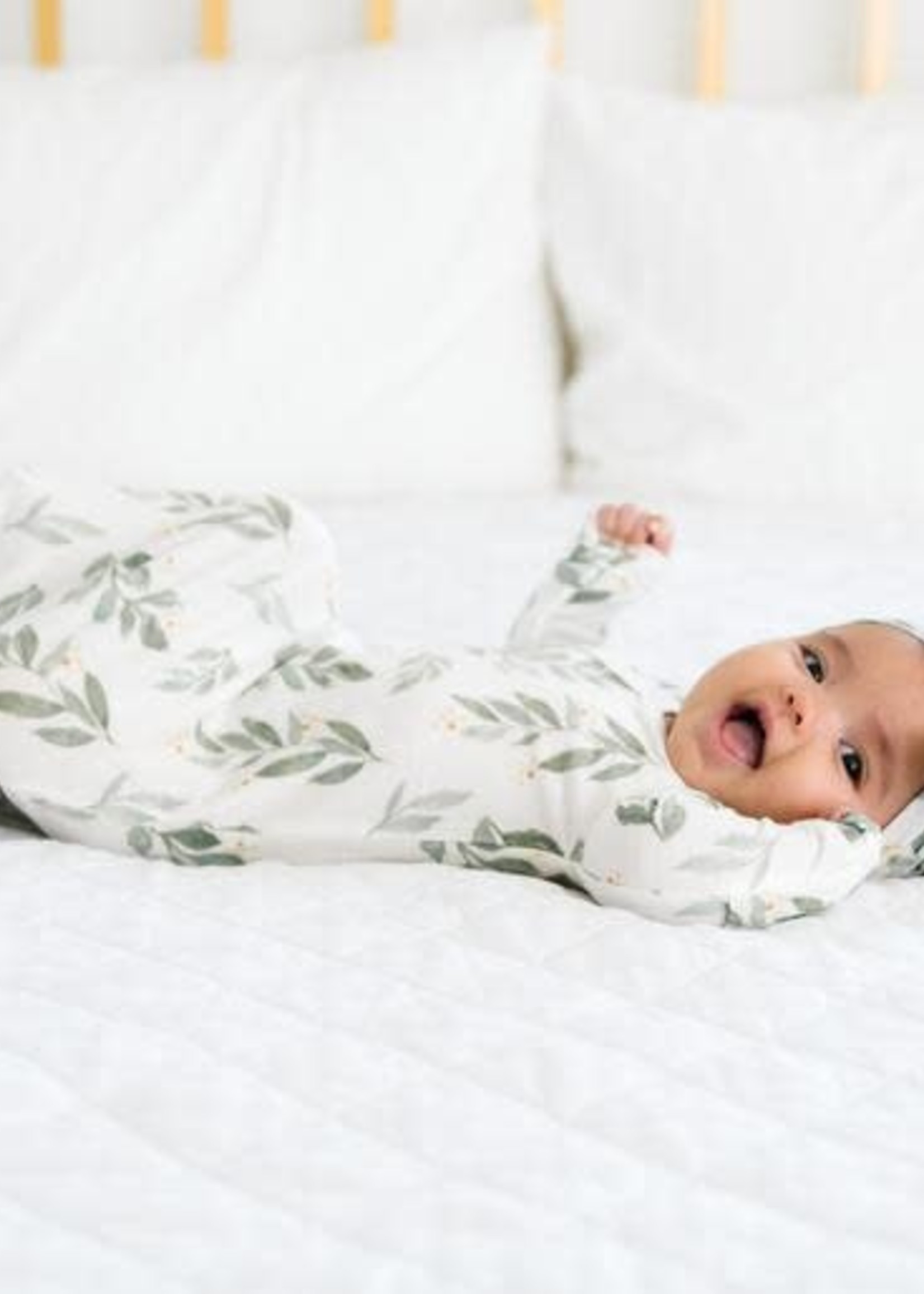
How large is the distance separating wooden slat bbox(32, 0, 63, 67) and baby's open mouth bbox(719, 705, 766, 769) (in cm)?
147

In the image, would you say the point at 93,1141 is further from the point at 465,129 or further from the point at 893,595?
the point at 465,129

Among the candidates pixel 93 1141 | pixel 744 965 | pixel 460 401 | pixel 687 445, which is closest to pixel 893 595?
pixel 687 445

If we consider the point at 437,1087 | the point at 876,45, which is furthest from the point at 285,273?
the point at 437,1087

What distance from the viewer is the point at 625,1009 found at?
0.83 metres

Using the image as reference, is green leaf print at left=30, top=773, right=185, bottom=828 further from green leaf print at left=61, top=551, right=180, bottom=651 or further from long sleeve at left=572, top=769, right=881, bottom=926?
long sleeve at left=572, top=769, right=881, bottom=926

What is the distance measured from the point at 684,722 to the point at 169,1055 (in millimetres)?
404

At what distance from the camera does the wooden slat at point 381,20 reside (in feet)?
7.24

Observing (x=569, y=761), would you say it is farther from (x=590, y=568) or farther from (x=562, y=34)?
(x=562, y=34)

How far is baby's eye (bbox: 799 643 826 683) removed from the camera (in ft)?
3.55

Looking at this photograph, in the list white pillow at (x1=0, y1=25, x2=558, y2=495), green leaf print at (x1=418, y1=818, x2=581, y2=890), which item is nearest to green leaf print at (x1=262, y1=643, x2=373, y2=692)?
green leaf print at (x1=418, y1=818, x2=581, y2=890)

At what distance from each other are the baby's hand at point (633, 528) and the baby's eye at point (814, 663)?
20 cm

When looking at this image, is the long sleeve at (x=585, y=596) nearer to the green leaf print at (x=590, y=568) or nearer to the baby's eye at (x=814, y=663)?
the green leaf print at (x=590, y=568)

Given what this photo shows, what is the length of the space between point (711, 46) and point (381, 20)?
0.34 meters

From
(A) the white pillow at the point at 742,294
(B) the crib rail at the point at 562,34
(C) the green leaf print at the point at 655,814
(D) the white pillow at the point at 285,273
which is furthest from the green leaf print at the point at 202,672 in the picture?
(B) the crib rail at the point at 562,34
